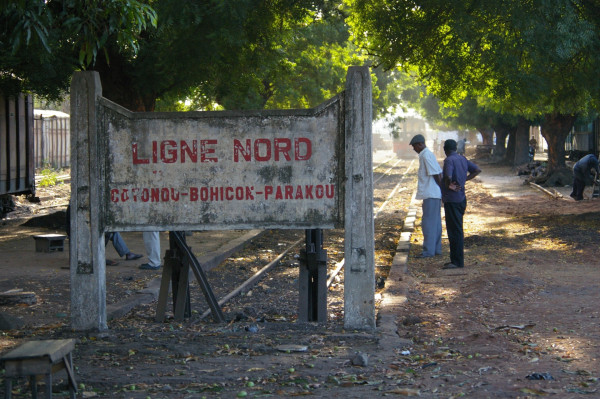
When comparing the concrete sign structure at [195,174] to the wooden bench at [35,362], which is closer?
the wooden bench at [35,362]

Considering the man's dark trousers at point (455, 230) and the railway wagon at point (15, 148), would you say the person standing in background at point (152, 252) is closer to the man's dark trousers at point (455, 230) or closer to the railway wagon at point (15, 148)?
the man's dark trousers at point (455, 230)

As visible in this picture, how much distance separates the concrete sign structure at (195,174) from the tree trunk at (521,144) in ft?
132

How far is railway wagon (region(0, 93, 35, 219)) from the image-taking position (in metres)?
20.5

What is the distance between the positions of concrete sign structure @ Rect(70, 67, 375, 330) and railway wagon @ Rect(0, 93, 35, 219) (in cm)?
1241

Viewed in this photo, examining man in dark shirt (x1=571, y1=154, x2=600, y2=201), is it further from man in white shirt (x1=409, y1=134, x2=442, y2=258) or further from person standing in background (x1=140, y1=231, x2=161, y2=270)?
person standing in background (x1=140, y1=231, x2=161, y2=270)

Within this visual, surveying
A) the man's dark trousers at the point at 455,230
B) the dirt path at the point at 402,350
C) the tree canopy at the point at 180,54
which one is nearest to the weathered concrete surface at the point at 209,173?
the dirt path at the point at 402,350

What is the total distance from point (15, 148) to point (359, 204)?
1566 centimetres

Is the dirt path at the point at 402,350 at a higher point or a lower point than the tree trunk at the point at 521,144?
lower

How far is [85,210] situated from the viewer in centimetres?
804

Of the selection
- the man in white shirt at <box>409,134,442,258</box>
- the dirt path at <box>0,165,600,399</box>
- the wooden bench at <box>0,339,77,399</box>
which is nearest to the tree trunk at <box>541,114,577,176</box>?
the man in white shirt at <box>409,134,442,258</box>

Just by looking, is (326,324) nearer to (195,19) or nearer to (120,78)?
(195,19)

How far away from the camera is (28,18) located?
695 centimetres

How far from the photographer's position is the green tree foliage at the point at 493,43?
49.1ft

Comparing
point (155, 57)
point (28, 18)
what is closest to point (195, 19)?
point (155, 57)
